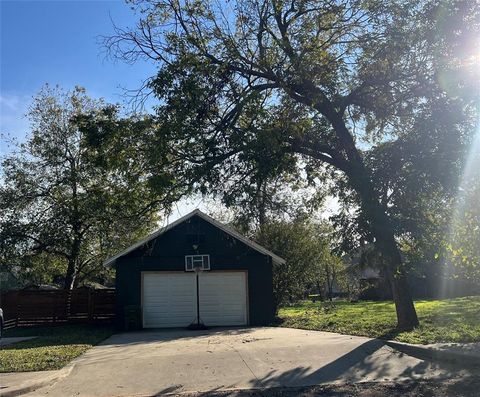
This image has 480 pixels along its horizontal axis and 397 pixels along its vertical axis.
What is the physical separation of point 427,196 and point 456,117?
2.13 m

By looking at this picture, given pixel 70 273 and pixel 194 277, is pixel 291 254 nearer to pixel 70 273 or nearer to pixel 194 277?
pixel 194 277

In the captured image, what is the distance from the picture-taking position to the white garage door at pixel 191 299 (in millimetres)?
21469

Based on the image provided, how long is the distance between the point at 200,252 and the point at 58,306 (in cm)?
693

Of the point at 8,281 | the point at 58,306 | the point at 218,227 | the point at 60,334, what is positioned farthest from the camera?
the point at 8,281

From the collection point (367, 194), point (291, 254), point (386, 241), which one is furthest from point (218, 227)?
point (367, 194)

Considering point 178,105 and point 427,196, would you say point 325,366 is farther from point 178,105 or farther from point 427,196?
point 178,105

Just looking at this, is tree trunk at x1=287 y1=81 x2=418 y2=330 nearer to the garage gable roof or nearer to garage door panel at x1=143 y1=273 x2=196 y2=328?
the garage gable roof

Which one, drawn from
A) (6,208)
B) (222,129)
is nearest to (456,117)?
(222,129)

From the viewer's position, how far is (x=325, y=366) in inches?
380

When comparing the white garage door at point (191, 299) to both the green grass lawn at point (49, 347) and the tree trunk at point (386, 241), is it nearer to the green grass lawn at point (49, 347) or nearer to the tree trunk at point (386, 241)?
the green grass lawn at point (49, 347)

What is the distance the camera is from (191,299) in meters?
21.7

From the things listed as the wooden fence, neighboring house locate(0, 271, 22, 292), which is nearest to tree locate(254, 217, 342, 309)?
the wooden fence

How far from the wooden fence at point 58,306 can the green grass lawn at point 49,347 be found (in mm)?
834

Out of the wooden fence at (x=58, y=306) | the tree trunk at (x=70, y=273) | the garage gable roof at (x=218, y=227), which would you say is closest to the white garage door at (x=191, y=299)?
the garage gable roof at (x=218, y=227)
